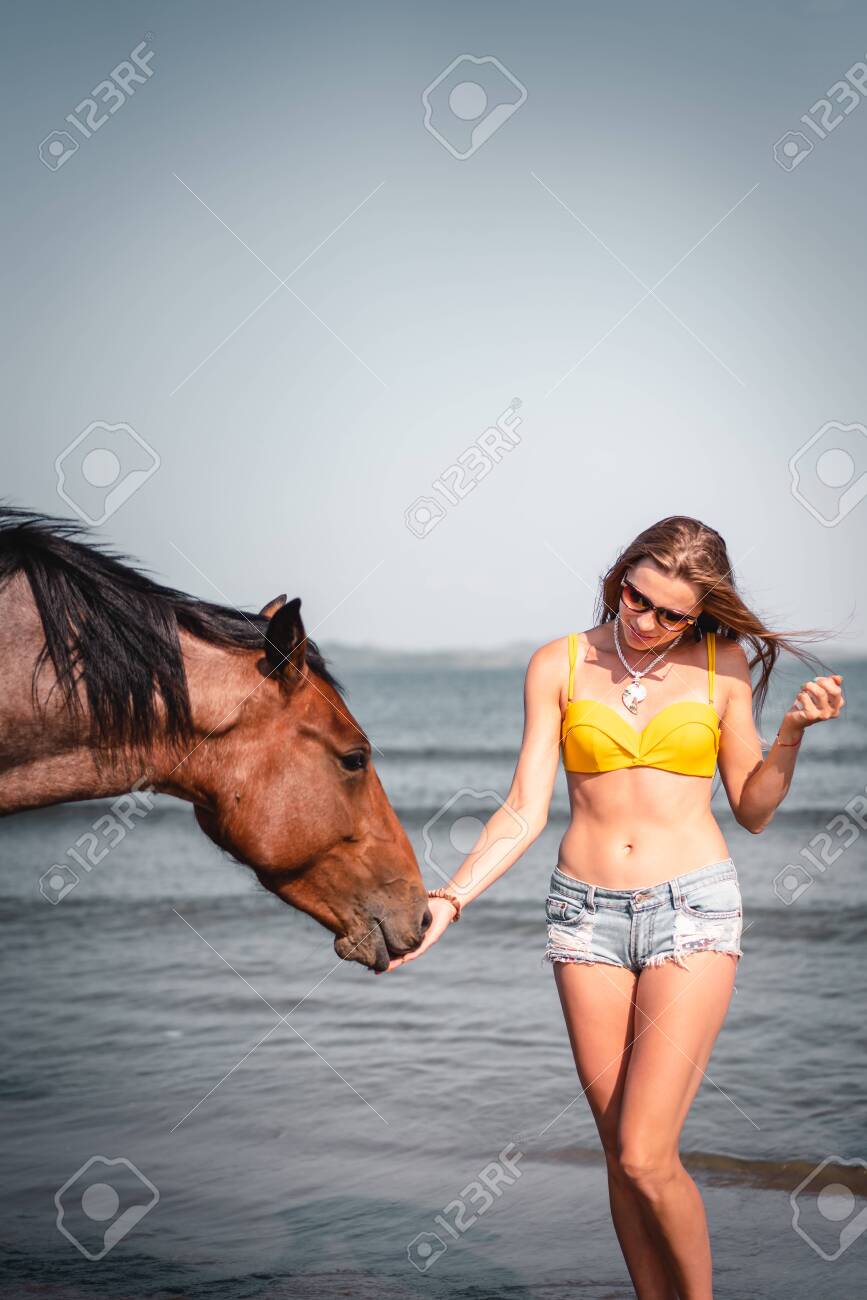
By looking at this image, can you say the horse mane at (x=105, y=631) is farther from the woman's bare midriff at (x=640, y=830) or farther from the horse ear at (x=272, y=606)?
the woman's bare midriff at (x=640, y=830)

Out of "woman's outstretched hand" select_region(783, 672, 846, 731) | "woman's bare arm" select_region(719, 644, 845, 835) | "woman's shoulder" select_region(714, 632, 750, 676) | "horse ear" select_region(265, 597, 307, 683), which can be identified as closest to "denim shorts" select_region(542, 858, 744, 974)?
"woman's bare arm" select_region(719, 644, 845, 835)

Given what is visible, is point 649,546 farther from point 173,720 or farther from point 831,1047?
point 831,1047

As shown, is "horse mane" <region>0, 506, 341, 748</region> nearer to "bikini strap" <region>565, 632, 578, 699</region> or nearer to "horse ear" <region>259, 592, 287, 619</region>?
"horse ear" <region>259, 592, 287, 619</region>

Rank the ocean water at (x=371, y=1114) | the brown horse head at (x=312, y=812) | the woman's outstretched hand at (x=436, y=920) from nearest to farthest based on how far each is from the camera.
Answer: the brown horse head at (x=312, y=812)
the woman's outstretched hand at (x=436, y=920)
the ocean water at (x=371, y=1114)

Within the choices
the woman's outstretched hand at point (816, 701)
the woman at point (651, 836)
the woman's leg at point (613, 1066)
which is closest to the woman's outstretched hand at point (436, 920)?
the woman at point (651, 836)

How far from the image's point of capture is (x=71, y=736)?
2854mm

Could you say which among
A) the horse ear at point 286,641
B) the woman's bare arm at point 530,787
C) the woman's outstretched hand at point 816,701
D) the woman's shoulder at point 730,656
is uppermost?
the horse ear at point 286,641

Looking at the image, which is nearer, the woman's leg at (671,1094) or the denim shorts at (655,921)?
the woman's leg at (671,1094)

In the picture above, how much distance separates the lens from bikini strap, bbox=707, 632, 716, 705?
114 inches

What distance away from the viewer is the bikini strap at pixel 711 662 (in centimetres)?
289

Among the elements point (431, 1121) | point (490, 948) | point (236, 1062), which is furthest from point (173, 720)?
point (490, 948)

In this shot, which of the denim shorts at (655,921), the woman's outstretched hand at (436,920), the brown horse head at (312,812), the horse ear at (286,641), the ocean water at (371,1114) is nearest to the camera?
the denim shorts at (655,921)

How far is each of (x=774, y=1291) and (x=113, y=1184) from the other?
2.50 m

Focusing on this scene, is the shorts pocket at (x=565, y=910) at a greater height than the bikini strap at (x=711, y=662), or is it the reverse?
the bikini strap at (x=711, y=662)
